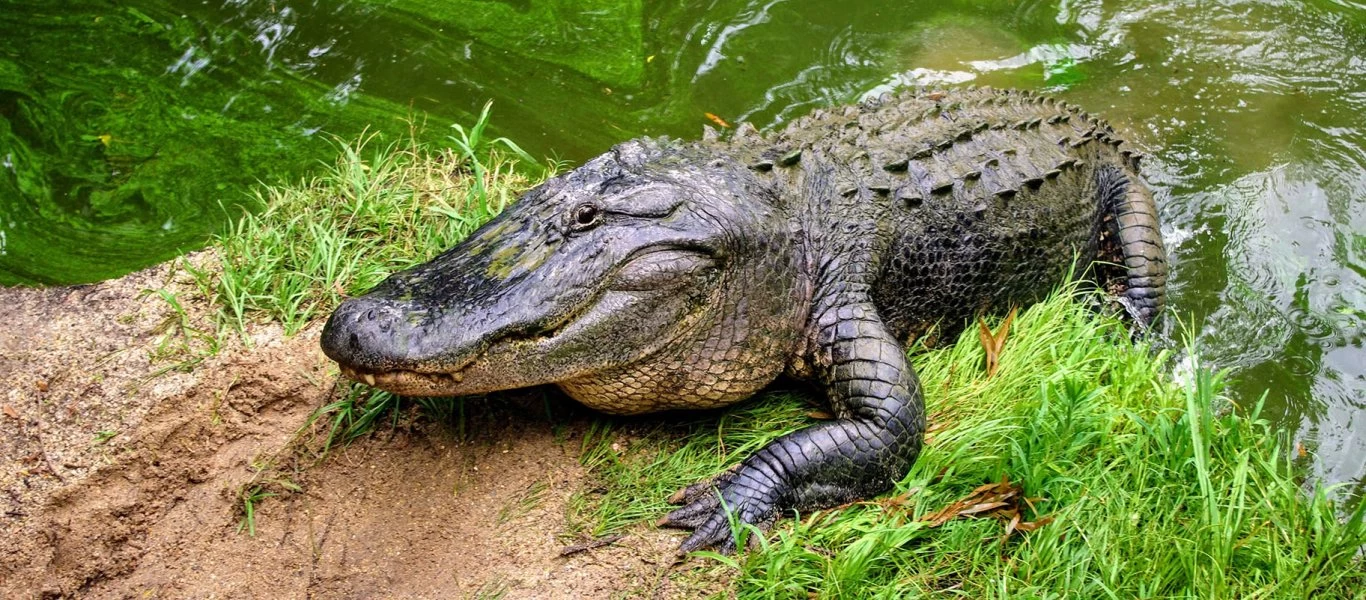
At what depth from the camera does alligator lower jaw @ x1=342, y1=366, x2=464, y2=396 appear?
3307mm

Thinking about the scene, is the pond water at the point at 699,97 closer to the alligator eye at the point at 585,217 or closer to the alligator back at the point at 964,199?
the alligator back at the point at 964,199

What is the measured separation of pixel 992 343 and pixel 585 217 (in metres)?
1.88

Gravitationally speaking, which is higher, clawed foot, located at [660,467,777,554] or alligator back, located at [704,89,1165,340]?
alligator back, located at [704,89,1165,340]

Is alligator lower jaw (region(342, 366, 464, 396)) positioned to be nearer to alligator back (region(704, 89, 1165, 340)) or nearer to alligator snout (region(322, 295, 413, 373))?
alligator snout (region(322, 295, 413, 373))

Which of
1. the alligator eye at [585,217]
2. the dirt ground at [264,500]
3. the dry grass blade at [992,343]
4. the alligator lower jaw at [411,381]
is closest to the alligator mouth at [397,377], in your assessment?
the alligator lower jaw at [411,381]

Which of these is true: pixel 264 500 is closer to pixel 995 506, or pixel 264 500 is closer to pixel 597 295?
pixel 597 295

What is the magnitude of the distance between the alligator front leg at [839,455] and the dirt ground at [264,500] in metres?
0.21

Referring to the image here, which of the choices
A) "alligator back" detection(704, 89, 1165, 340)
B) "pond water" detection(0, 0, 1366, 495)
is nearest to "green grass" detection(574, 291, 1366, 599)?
"alligator back" detection(704, 89, 1165, 340)

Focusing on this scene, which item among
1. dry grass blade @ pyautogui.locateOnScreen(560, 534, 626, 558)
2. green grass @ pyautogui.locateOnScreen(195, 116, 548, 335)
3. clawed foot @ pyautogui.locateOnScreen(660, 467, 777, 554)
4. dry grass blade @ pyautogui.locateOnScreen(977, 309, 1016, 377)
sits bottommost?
dry grass blade @ pyautogui.locateOnScreen(560, 534, 626, 558)

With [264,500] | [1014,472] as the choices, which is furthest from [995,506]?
[264,500]

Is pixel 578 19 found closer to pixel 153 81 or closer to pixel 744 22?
pixel 744 22

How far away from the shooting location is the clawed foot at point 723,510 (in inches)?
138

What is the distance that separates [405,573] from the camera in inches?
137

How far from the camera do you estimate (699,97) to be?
643 centimetres
